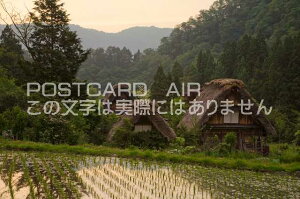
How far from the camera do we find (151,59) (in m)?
79.4

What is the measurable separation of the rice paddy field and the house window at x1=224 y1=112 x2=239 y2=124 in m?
8.52

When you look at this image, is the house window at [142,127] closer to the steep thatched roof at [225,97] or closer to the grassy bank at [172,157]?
the steep thatched roof at [225,97]

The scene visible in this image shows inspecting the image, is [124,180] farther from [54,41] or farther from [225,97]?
[54,41]

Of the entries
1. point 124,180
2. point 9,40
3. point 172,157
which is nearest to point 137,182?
point 124,180

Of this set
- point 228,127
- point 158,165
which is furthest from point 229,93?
point 158,165

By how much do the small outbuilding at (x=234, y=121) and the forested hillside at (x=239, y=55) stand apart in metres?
7.72

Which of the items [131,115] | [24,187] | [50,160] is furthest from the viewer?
[131,115]

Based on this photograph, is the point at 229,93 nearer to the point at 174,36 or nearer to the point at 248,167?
the point at 248,167

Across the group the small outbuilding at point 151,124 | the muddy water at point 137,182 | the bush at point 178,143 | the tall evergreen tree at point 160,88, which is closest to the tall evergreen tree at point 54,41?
the small outbuilding at point 151,124

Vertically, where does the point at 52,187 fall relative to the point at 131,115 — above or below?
below

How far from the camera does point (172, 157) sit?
14.2m

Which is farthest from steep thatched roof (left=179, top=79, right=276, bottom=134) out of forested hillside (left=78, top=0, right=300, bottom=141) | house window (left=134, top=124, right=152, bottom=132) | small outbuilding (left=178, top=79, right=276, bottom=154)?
forested hillside (left=78, top=0, right=300, bottom=141)

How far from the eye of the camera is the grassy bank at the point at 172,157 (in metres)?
13.4

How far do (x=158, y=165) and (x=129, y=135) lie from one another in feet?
18.3
